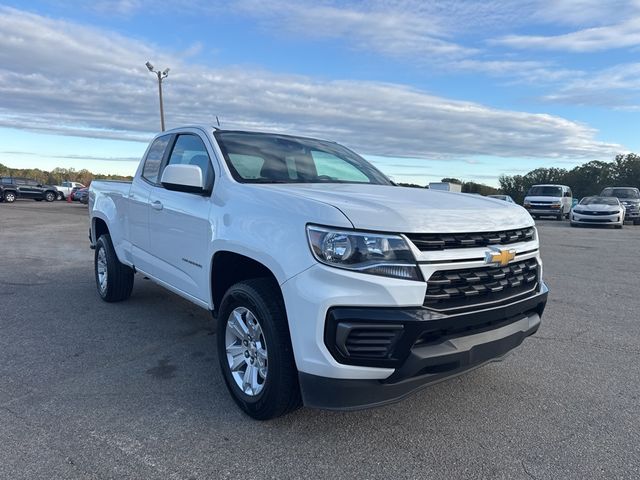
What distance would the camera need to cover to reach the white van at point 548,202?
2694 centimetres

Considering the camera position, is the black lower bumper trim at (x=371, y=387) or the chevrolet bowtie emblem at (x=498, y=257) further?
the chevrolet bowtie emblem at (x=498, y=257)

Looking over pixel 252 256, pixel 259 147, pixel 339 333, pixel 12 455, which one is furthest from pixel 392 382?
pixel 259 147

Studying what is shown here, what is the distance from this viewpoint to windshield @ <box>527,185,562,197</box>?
2764 centimetres

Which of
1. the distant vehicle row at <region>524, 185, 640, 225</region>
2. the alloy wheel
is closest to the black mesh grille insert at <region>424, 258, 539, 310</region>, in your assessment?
the alloy wheel

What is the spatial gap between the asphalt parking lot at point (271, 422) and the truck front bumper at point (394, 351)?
39 cm

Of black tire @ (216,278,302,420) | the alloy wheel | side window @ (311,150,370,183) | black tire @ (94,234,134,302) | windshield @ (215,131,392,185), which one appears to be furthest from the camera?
the alloy wheel

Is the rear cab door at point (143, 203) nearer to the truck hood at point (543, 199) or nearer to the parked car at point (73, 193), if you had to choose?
the truck hood at point (543, 199)

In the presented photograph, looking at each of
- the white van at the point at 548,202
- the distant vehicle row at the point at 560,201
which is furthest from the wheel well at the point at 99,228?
the white van at the point at 548,202

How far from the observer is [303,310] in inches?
105

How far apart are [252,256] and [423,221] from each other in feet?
3.42

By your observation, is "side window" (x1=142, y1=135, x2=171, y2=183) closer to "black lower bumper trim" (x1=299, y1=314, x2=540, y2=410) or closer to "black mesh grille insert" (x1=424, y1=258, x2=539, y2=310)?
"black lower bumper trim" (x1=299, y1=314, x2=540, y2=410)

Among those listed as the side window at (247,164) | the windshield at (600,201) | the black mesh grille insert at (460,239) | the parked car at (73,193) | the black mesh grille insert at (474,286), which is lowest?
the parked car at (73,193)

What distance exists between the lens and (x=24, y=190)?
118 ft

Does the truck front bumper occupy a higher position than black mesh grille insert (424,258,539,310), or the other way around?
black mesh grille insert (424,258,539,310)
